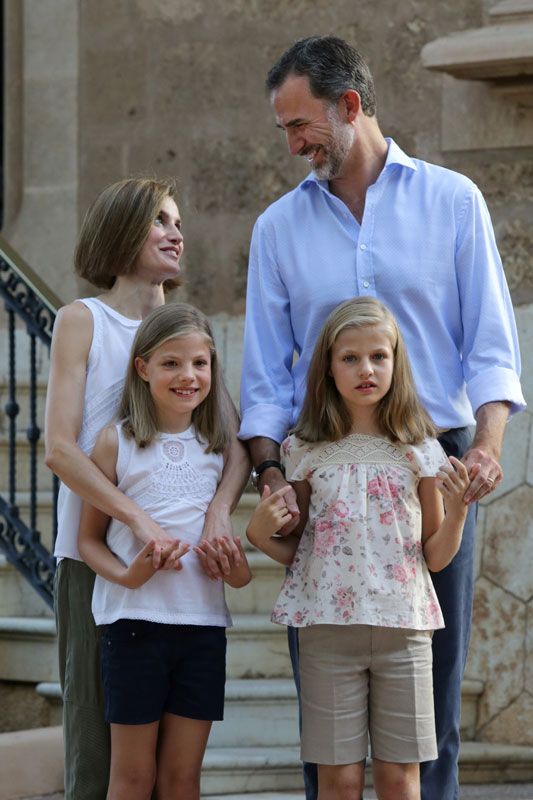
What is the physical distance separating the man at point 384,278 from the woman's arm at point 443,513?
136 millimetres

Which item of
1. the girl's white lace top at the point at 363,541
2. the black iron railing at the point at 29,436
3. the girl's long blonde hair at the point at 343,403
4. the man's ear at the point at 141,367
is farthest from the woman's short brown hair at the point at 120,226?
the black iron railing at the point at 29,436

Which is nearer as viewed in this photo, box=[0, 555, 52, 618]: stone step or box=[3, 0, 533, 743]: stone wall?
box=[3, 0, 533, 743]: stone wall

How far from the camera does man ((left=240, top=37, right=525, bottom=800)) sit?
2.94m

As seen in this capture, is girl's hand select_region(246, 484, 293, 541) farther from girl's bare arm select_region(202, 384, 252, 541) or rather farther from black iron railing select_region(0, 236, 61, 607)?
black iron railing select_region(0, 236, 61, 607)

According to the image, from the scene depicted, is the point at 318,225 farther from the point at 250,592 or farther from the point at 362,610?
the point at 250,592

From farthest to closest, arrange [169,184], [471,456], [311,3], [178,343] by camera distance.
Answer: [311,3] < [169,184] < [178,343] < [471,456]

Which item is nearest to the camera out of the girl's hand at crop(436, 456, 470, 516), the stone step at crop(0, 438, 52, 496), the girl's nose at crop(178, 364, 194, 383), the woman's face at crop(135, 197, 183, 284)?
the girl's hand at crop(436, 456, 470, 516)

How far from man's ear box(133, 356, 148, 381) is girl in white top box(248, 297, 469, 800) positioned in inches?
13.6

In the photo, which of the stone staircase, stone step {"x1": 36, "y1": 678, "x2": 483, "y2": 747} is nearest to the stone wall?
the stone staircase

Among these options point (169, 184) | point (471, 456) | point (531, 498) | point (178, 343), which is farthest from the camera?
point (531, 498)

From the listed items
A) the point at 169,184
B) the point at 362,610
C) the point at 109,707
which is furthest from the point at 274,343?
the point at 109,707

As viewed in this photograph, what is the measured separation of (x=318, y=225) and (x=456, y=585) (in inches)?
30.5

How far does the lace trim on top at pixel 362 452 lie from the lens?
2.85 meters

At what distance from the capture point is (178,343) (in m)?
2.95
